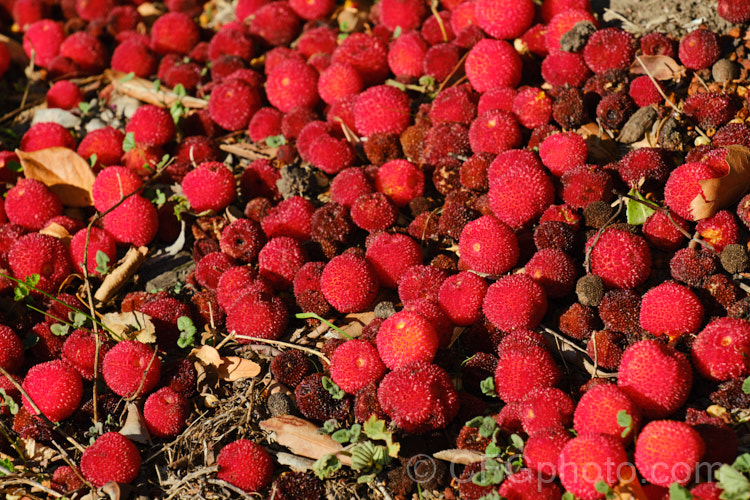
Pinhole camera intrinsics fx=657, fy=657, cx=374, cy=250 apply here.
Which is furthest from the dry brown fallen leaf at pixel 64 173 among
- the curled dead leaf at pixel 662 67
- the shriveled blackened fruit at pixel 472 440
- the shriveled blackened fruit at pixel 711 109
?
the shriveled blackened fruit at pixel 711 109

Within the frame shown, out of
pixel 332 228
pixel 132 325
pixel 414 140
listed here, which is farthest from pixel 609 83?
pixel 132 325

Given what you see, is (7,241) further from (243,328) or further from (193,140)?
(243,328)

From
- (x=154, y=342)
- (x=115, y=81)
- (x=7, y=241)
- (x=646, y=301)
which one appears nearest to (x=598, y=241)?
(x=646, y=301)

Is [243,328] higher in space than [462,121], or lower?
lower

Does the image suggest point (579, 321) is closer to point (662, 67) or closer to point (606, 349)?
point (606, 349)

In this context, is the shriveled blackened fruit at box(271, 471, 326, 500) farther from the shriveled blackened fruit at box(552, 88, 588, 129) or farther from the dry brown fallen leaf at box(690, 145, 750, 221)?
the shriveled blackened fruit at box(552, 88, 588, 129)

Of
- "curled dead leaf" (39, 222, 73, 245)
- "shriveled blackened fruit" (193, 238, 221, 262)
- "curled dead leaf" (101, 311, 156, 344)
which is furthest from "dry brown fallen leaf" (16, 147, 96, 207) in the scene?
"curled dead leaf" (101, 311, 156, 344)
